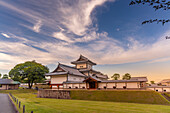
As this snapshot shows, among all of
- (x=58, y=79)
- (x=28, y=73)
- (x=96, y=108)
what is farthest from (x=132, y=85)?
(x=28, y=73)

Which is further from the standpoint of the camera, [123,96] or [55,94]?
[55,94]

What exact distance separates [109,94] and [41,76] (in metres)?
38.5

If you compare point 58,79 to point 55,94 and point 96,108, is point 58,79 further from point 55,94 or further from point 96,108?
point 96,108

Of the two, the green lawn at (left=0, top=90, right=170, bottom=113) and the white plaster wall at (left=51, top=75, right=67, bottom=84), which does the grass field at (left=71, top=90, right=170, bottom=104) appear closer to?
the green lawn at (left=0, top=90, right=170, bottom=113)

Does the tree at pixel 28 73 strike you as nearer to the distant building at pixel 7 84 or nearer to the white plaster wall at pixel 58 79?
the distant building at pixel 7 84

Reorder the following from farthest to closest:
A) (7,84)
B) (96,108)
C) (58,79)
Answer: (7,84) → (58,79) → (96,108)

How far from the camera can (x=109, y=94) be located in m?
26.2

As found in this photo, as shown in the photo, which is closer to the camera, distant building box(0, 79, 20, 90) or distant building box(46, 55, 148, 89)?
distant building box(46, 55, 148, 89)

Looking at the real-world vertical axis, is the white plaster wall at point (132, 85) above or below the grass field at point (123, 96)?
above

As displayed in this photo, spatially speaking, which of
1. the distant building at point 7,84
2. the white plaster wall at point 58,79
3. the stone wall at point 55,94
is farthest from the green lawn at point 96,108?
the distant building at point 7,84

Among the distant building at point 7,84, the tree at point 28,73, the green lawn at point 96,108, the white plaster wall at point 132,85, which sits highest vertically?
the tree at point 28,73

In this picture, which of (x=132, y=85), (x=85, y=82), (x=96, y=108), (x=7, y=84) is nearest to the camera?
(x=96, y=108)

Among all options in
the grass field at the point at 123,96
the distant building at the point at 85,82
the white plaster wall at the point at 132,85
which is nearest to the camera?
the grass field at the point at 123,96

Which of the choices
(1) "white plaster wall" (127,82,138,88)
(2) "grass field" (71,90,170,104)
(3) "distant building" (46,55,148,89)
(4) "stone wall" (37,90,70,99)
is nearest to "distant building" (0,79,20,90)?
(3) "distant building" (46,55,148,89)
